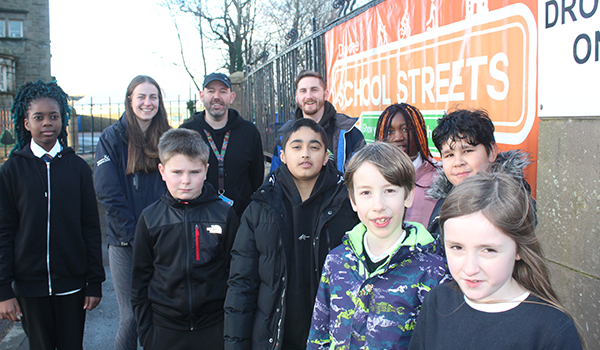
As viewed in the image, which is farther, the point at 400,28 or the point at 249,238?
the point at 400,28

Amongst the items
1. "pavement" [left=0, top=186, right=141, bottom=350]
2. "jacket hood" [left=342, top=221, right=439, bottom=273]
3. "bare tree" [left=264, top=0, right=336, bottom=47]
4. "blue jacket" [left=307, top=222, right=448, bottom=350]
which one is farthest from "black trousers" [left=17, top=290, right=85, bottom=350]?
"bare tree" [left=264, top=0, right=336, bottom=47]

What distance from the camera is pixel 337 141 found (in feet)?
11.2

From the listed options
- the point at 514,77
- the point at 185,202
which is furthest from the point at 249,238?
the point at 514,77

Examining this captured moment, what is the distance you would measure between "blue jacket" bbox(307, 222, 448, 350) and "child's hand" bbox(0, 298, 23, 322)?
76.4 inches

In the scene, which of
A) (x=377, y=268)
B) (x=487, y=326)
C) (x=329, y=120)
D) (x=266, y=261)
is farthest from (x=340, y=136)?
(x=487, y=326)

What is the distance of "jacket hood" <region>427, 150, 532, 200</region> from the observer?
76.1 inches

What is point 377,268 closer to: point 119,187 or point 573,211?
point 573,211

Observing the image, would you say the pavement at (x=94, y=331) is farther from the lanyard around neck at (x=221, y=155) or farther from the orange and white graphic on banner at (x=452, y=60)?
the orange and white graphic on banner at (x=452, y=60)

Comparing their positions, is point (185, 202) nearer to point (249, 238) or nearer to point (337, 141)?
point (249, 238)

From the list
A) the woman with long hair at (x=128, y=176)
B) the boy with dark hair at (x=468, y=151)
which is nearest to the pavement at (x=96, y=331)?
the woman with long hair at (x=128, y=176)

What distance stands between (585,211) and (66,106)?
127 inches

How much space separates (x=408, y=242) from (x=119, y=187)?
2.11 metres

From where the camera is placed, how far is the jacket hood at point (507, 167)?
193 cm

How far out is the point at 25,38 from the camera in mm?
31859
